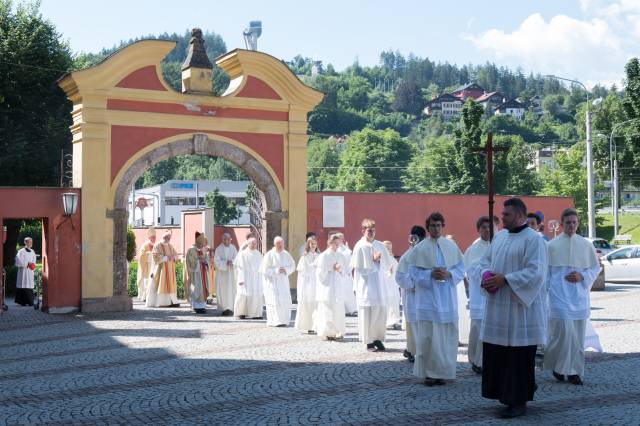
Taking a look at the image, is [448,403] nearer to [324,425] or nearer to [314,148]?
[324,425]

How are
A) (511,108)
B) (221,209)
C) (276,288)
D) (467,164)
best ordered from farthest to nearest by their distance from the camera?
(511,108), (221,209), (467,164), (276,288)

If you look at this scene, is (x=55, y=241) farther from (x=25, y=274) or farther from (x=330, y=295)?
(x=330, y=295)

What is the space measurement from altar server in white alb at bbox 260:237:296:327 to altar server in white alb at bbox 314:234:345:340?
5.21ft

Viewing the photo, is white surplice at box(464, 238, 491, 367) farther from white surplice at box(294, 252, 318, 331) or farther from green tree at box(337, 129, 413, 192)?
green tree at box(337, 129, 413, 192)

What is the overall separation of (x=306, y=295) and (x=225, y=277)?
4.31 metres

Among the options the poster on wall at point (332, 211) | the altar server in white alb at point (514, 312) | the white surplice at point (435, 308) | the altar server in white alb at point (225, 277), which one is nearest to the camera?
the altar server in white alb at point (514, 312)

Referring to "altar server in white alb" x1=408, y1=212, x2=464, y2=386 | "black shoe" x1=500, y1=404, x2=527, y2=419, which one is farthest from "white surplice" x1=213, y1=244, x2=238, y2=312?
"black shoe" x1=500, y1=404, x2=527, y2=419

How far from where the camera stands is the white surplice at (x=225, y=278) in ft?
61.2

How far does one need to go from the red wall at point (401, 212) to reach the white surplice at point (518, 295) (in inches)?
531

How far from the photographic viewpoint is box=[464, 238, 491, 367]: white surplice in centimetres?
1034

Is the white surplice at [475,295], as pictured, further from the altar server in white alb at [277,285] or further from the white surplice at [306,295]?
the altar server in white alb at [277,285]

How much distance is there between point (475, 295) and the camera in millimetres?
10891

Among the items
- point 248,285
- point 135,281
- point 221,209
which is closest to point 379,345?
point 248,285

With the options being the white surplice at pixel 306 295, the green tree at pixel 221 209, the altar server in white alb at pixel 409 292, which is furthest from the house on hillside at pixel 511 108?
the altar server in white alb at pixel 409 292
